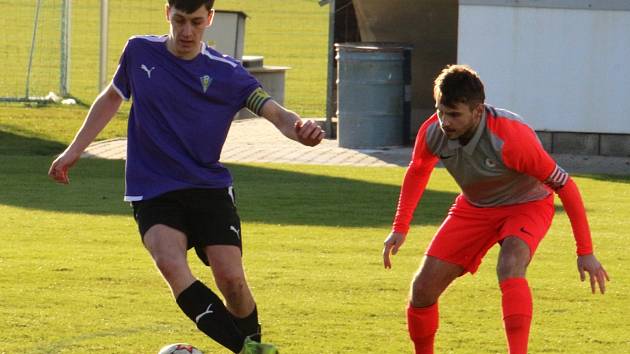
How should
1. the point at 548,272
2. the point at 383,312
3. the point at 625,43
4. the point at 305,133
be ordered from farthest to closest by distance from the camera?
1. the point at 625,43
2. the point at 548,272
3. the point at 383,312
4. the point at 305,133

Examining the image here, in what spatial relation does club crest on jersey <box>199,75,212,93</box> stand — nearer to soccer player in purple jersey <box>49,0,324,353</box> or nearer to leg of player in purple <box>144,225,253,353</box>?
soccer player in purple jersey <box>49,0,324,353</box>

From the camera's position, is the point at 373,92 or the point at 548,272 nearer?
the point at 548,272

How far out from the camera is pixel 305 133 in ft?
19.5

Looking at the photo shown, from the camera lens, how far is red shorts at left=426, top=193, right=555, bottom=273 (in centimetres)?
680

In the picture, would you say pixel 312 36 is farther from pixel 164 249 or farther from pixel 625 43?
pixel 164 249

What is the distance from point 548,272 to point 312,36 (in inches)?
1360

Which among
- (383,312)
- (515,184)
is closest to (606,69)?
(383,312)

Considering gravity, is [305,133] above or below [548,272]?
above

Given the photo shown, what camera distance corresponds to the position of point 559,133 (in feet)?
61.7

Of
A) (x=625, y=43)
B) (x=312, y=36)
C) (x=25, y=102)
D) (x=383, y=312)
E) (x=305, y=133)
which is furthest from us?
(x=312, y=36)

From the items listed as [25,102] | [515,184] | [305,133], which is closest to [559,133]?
[25,102]

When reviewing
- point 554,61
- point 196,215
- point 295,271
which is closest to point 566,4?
point 554,61

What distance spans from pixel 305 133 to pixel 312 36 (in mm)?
38707

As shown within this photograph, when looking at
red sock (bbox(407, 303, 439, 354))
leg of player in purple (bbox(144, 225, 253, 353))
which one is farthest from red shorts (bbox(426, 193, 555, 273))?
leg of player in purple (bbox(144, 225, 253, 353))
